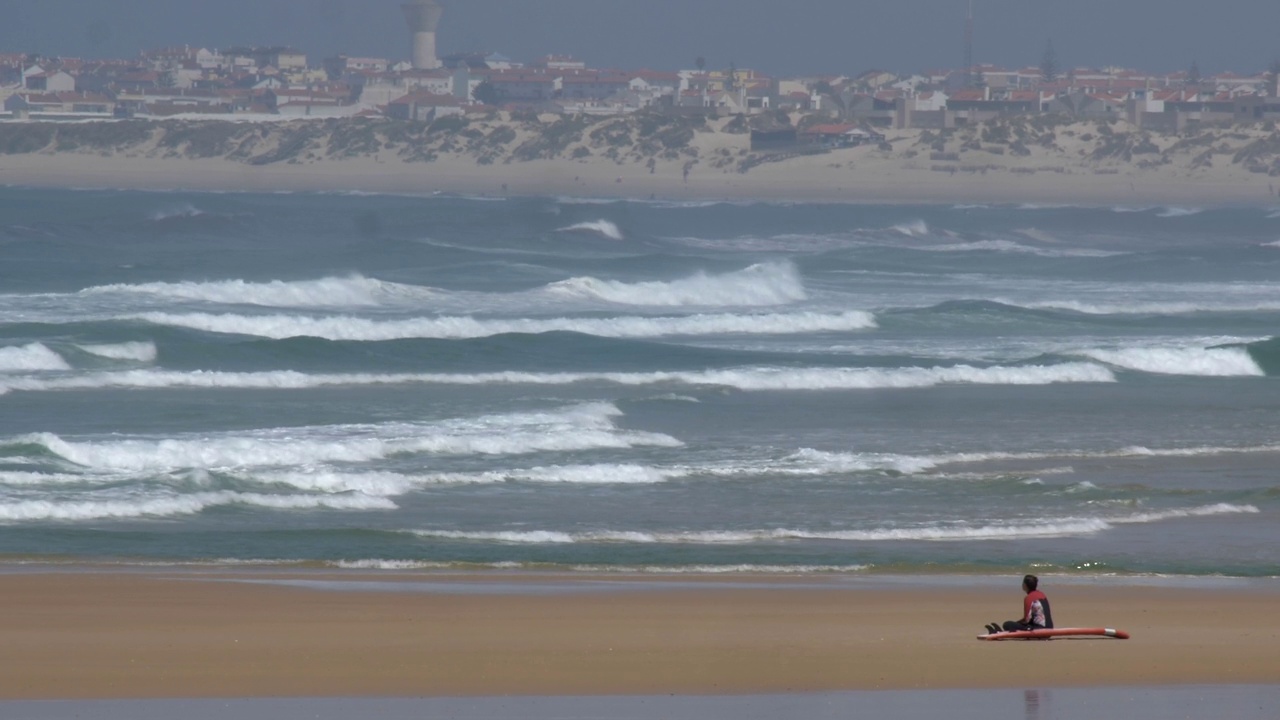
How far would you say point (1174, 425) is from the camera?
62.3 feet

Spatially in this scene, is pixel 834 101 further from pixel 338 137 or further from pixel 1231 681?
pixel 1231 681

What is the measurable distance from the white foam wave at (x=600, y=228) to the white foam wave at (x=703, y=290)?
17911mm

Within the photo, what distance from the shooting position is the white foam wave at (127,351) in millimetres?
22828

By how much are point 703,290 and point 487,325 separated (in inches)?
373

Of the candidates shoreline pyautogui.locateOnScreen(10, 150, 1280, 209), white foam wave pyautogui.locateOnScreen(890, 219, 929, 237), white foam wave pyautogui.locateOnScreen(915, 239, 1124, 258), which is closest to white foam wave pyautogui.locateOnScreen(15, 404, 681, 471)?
white foam wave pyautogui.locateOnScreen(915, 239, 1124, 258)

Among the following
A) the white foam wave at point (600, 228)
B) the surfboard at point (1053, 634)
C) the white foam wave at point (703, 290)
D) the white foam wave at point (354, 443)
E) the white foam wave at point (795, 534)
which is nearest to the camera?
the surfboard at point (1053, 634)

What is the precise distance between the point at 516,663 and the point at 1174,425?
39.2 feet

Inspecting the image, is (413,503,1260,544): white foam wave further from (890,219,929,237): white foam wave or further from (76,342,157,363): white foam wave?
→ (890,219,929,237): white foam wave

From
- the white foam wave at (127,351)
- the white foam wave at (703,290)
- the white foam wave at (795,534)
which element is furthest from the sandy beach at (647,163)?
the white foam wave at (795,534)

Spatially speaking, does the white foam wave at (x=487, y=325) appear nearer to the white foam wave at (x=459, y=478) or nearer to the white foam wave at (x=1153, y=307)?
the white foam wave at (x=1153, y=307)

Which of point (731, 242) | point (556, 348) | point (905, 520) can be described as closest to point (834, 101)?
point (731, 242)

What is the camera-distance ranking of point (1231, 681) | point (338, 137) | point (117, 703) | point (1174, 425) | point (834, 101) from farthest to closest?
point (834, 101)
point (338, 137)
point (1174, 425)
point (1231, 681)
point (117, 703)

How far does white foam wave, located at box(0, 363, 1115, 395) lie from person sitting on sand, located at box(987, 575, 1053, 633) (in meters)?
12.1

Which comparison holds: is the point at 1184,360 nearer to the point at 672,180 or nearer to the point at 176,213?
the point at 176,213
